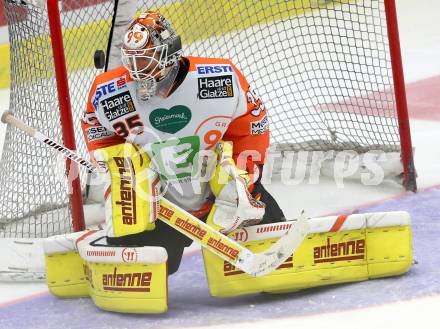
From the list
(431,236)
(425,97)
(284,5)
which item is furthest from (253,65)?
(431,236)

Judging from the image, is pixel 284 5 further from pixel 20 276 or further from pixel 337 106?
pixel 20 276

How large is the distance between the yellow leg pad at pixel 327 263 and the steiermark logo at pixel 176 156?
0.94 ft

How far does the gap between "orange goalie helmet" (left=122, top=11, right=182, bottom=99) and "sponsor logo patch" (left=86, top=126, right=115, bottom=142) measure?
0.26m

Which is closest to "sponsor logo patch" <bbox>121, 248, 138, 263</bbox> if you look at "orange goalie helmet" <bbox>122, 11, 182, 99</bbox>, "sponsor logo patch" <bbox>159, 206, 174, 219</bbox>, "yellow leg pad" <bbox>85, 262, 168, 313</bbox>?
"yellow leg pad" <bbox>85, 262, 168, 313</bbox>

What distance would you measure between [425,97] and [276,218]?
2.12m

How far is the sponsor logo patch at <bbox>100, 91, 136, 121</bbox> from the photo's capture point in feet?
11.2

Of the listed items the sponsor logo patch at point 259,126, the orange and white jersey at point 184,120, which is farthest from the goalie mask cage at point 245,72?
the sponsor logo patch at point 259,126

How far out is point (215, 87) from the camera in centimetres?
342

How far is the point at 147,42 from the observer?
327 centimetres

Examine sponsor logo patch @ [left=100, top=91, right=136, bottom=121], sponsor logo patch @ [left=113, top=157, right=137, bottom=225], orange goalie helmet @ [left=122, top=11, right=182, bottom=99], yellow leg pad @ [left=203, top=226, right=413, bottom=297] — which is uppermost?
orange goalie helmet @ [left=122, top=11, right=182, bottom=99]

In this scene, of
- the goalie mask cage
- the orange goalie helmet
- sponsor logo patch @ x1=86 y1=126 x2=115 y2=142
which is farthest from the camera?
the goalie mask cage

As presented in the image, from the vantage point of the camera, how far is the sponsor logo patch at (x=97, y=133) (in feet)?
11.5

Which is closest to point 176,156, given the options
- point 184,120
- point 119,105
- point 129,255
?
point 184,120

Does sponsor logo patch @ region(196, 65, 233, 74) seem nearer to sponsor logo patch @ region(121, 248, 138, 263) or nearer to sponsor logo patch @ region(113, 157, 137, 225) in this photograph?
sponsor logo patch @ region(113, 157, 137, 225)
